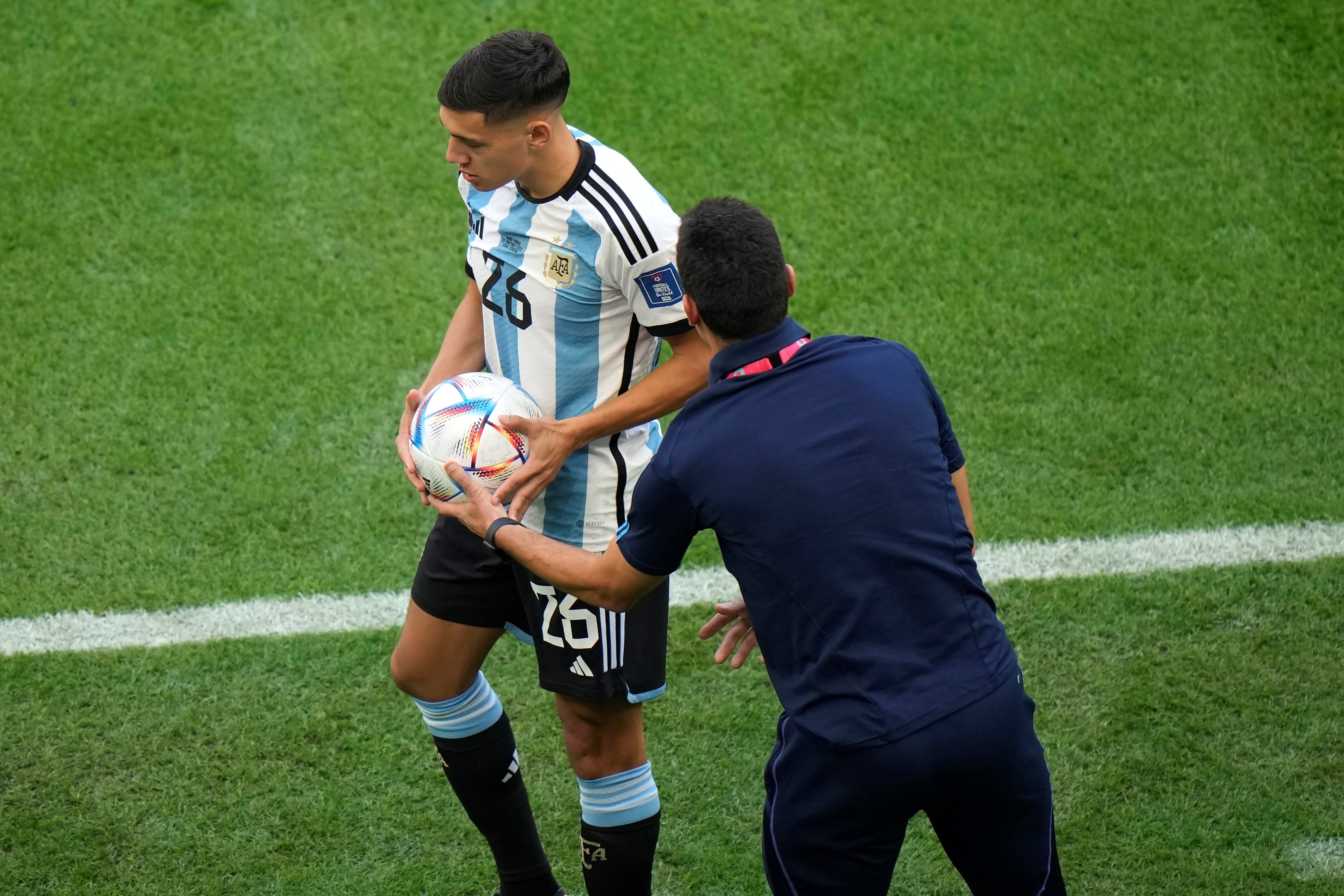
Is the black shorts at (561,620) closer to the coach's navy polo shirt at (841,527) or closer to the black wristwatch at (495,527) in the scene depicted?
the black wristwatch at (495,527)

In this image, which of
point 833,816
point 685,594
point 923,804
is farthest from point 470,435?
point 685,594

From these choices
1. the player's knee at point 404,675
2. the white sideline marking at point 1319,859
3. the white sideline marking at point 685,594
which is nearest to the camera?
the player's knee at point 404,675

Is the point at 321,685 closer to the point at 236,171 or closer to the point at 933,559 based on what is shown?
the point at 933,559

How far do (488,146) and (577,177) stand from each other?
0.22 m

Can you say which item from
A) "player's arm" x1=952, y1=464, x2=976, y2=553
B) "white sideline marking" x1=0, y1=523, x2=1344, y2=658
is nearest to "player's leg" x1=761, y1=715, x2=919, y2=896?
"player's arm" x1=952, y1=464, x2=976, y2=553

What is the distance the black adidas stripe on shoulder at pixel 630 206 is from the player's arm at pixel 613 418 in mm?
225

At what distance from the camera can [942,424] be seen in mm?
2518

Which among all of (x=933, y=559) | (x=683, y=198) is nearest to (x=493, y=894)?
(x=933, y=559)

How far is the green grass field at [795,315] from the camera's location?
366 centimetres

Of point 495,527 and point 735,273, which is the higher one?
point 735,273

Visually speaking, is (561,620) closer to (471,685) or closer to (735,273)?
(471,685)

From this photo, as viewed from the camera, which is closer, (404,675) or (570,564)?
(570,564)

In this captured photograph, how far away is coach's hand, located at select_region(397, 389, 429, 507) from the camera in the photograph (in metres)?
→ 2.99

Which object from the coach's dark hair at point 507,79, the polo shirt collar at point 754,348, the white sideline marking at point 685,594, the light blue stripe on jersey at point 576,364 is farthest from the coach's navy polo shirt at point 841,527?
the white sideline marking at point 685,594
